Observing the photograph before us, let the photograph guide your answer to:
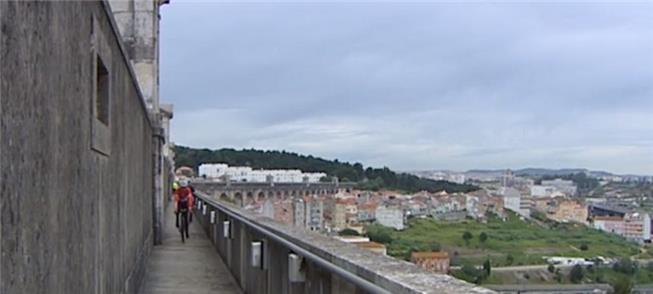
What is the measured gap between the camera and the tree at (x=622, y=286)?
347 inches

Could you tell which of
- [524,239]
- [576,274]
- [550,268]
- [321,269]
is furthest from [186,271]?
[524,239]

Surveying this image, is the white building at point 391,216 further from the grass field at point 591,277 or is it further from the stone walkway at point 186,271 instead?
the stone walkway at point 186,271

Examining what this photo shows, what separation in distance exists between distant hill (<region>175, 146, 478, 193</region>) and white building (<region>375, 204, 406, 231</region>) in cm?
1242

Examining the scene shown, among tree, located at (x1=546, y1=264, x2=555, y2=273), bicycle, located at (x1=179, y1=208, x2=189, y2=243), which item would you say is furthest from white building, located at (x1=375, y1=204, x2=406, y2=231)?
bicycle, located at (x1=179, y1=208, x2=189, y2=243)

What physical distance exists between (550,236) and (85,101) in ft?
76.2

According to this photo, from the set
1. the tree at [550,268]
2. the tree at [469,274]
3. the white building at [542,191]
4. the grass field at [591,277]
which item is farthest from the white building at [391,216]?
the white building at [542,191]

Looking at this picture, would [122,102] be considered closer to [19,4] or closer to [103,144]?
[103,144]

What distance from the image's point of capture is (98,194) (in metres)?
4.75

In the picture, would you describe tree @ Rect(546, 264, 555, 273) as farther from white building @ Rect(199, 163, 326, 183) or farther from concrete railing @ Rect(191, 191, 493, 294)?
white building @ Rect(199, 163, 326, 183)

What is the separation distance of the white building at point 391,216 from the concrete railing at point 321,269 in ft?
26.2

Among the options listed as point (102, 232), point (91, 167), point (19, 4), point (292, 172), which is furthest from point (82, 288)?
point (292, 172)

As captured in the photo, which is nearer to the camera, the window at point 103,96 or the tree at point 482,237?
the window at point 103,96

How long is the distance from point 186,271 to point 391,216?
332 inches

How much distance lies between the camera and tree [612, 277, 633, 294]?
8.81 m
